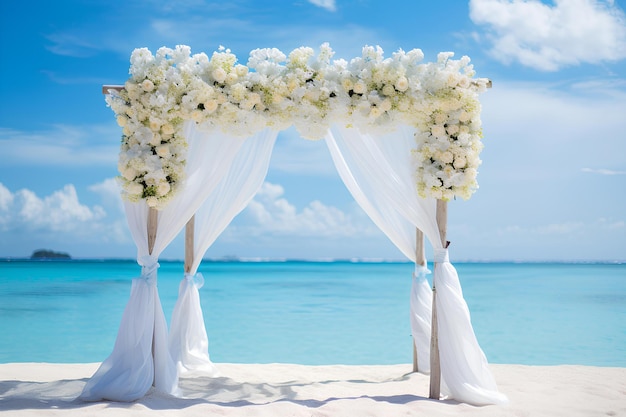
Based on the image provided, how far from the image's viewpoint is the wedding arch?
4.59m

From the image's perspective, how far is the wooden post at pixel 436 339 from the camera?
4.63 m

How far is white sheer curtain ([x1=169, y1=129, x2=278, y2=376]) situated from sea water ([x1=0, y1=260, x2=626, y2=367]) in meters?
2.69

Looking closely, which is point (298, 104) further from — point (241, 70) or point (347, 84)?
point (241, 70)

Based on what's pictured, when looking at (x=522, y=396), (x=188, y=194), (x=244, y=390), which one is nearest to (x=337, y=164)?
(x=188, y=194)

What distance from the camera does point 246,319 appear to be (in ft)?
40.5

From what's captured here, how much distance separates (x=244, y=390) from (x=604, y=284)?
19762 mm

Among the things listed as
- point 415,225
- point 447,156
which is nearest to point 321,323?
point 415,225

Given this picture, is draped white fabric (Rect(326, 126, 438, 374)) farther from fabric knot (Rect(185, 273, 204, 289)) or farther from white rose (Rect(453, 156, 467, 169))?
fabric knot (Rect(185, 273, 204, 289))

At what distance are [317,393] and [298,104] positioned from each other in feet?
7.83

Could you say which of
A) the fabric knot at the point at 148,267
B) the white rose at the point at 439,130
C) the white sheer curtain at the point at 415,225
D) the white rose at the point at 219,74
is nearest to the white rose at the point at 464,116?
the white rose at the point at 439,130

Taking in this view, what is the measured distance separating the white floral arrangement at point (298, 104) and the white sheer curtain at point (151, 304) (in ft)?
0.49

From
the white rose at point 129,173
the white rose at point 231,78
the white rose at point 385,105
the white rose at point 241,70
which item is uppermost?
the white rose at point 241,70

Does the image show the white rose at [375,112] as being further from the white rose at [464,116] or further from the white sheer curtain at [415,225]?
A: the white rose at [464,116]

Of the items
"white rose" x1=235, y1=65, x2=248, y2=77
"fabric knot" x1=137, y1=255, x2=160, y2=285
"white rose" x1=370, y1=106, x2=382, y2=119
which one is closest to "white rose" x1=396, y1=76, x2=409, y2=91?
"white rose" x1=370, y1=106, x2=382, y2=119
